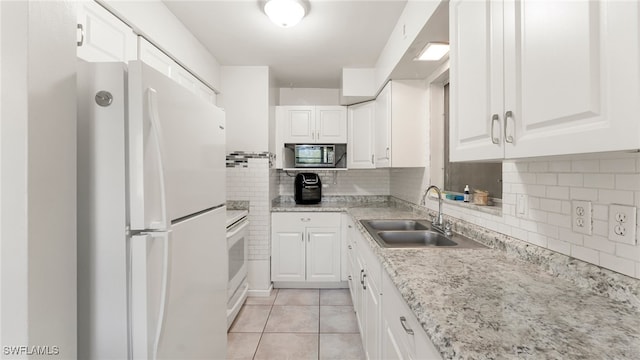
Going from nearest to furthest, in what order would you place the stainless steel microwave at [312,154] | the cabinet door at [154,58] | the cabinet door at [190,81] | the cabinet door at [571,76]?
the cabinet door at [571,76]
the cabinet door at [154,58]
the cabinet door at [190,81]
the stainless steel microwave at [312,154]

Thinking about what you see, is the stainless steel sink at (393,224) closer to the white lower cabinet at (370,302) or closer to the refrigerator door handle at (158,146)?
the white lower cabinet at (370,302)

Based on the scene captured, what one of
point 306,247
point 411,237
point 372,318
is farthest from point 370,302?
point 306,247

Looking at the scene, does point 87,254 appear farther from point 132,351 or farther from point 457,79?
point 457,79

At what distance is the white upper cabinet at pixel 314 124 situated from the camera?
325 cm

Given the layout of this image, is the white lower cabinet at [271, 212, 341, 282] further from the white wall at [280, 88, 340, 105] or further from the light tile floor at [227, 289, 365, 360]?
the white wall at [280, 88, 340, 105]

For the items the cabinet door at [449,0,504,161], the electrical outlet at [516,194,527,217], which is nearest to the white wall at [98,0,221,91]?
the cabinet door at [449,0,504,161]

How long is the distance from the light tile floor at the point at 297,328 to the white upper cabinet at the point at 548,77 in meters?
1.71

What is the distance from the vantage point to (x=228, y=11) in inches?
76.2

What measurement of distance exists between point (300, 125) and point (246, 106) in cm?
68

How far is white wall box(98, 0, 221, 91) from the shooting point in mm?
1503

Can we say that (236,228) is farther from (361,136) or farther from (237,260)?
(361,136)

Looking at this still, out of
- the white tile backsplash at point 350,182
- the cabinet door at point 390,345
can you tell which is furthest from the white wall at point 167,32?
the cabinet door at point 390,345

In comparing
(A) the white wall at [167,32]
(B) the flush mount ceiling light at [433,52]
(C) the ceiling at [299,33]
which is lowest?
(B) the flush mount ceiling light at [433,52]

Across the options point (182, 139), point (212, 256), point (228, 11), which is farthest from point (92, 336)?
point (228, 11)
